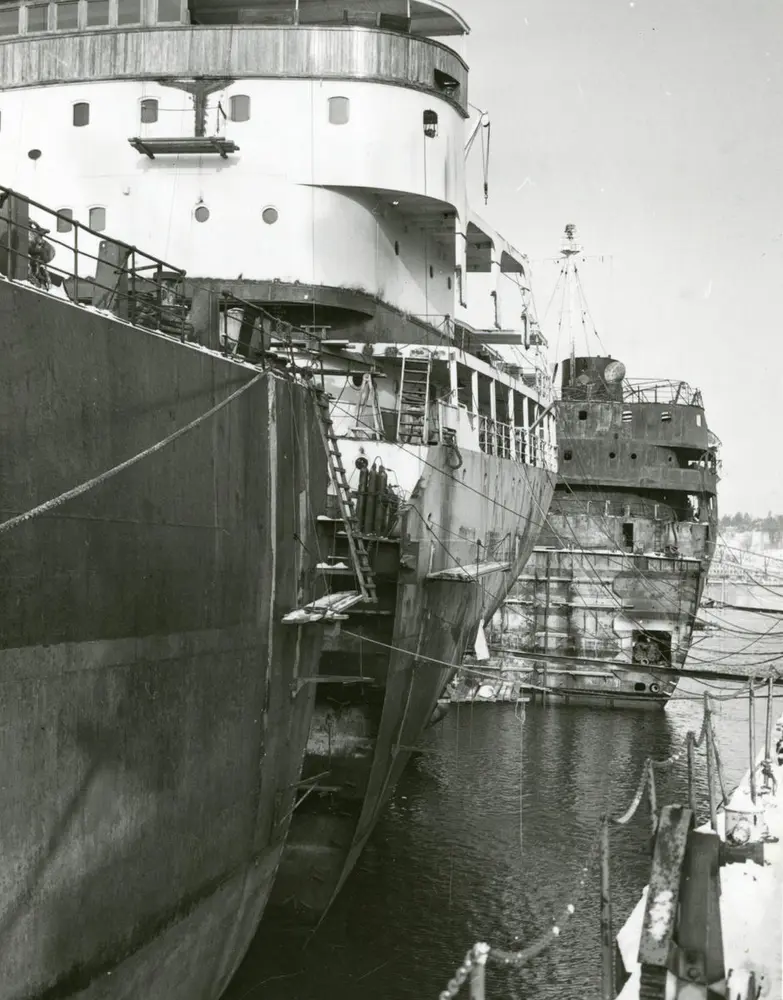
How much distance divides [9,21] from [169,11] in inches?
111

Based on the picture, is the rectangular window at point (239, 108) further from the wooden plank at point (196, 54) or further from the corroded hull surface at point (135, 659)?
the corroded hull surface at point (135, 659)

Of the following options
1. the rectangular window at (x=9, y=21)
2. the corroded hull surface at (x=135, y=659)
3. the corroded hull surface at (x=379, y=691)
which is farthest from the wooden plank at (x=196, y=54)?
the corroded hull surface at (x=135, y=659)

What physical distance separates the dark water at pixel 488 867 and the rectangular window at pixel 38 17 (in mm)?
13990

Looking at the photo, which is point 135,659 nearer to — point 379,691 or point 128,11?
point 379,691

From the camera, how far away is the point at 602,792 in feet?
76.9

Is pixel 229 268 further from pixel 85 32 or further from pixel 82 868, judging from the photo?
pixel 82 868

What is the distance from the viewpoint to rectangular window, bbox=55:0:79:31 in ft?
56.2

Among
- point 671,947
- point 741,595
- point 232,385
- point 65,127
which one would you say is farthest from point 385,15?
point 741,595

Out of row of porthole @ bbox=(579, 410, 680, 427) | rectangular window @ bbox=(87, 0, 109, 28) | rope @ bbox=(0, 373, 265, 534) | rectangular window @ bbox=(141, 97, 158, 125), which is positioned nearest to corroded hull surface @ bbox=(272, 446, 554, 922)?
rope @ bbox=(0, 373, 265, 534)

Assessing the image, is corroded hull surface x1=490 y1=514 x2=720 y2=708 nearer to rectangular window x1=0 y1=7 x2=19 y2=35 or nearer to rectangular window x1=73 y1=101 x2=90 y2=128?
rectangular window x1=73 y1=101 x2=90 y2=128

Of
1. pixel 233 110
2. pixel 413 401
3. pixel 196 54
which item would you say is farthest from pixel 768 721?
pixel 196 54

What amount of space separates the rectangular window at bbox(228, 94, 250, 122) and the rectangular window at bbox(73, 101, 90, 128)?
86.4 inches

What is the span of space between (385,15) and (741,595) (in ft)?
342

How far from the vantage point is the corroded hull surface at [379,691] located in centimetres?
1471
